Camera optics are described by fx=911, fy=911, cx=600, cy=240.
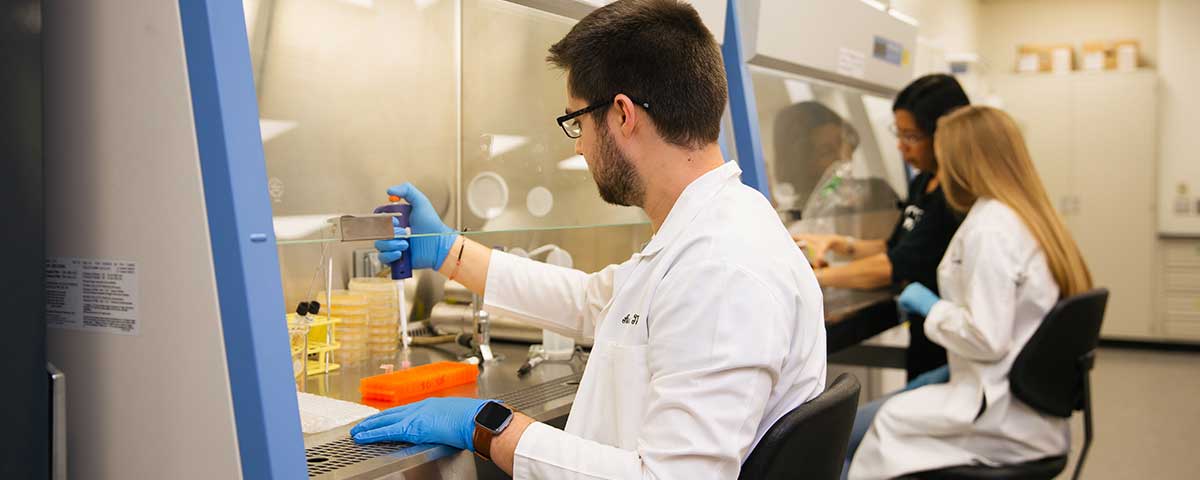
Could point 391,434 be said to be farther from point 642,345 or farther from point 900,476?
point 900,476

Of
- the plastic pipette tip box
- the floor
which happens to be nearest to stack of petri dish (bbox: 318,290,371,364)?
the plastic pipette tip box

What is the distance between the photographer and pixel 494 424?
1.19 meters

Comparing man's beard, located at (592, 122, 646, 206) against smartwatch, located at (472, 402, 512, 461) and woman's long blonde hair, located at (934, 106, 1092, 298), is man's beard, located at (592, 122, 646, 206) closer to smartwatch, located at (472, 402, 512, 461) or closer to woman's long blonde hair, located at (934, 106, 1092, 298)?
smartwatch, located at (472, 402, 512, 461)

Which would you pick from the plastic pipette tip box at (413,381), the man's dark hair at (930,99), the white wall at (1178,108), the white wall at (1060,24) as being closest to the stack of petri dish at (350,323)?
the plastic pipette tip box at (413,381)

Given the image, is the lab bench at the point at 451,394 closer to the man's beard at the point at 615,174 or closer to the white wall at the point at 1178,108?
the man's beard at the point at 615,174

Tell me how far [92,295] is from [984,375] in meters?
2.04

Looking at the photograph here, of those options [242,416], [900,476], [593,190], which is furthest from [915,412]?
[242,416]

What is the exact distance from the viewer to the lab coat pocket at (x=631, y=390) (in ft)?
3.90

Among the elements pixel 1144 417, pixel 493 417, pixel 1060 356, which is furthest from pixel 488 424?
pixel 1144 417

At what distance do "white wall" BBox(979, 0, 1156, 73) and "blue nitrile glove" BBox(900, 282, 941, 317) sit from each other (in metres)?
5.33

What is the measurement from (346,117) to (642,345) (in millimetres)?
867

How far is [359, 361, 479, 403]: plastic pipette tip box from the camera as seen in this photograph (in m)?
1.49

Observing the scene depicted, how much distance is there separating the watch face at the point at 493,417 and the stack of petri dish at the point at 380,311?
68cm

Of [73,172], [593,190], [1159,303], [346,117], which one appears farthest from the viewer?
[1159,303]
